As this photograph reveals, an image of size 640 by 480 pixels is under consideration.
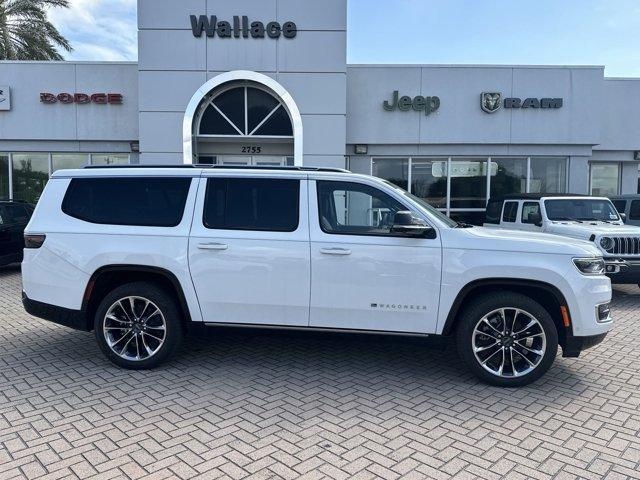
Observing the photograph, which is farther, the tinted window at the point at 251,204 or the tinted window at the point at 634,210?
the tinted window at the point at 634,210

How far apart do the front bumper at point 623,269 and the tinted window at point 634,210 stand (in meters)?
3.55

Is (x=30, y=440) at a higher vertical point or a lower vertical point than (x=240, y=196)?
lower

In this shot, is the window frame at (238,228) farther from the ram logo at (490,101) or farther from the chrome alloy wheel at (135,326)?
the ram logo at (490,101)

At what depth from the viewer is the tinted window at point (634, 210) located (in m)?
10.8

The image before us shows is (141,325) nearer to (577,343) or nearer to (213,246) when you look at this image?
(213,246)

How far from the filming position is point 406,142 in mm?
13812

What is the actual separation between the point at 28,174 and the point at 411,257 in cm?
1419

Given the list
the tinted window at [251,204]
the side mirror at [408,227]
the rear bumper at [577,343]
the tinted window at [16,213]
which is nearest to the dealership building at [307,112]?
the tinted window at [16,213]

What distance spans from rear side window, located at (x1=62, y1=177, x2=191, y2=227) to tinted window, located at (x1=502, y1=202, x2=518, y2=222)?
7.61m

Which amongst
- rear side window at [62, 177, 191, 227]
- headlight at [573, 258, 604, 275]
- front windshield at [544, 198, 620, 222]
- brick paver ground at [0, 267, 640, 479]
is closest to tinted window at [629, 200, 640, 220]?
front windshield at [544, 198, 620, 222]

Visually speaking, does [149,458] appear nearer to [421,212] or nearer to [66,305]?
[66,305]

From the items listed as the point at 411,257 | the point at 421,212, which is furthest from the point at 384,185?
the point at 411,257

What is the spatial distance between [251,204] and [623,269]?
6.54 meters

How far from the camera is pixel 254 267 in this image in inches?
182
